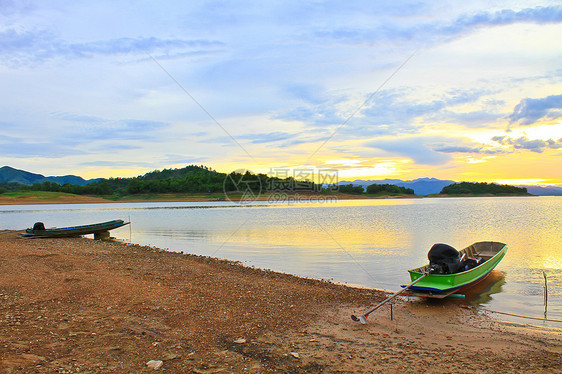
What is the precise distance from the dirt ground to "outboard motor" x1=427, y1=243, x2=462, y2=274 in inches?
44.3

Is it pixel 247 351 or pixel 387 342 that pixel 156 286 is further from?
pixel 387 342

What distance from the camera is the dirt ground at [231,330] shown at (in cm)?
538

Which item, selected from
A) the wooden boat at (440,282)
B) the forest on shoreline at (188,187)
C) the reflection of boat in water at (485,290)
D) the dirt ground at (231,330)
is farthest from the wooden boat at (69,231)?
the forest on shoreline at (188,187)

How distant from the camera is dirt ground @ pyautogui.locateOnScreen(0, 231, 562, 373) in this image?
5383 millimetres

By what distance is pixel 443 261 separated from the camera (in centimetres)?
1080

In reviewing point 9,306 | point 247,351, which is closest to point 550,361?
point 247,351

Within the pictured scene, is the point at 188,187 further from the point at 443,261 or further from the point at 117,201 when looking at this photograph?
the point at 443,261

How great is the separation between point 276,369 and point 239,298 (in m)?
3.79

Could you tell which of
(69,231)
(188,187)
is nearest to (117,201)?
(188,187)

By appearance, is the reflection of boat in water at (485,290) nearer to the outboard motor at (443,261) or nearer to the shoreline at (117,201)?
the outboard motor at (443,261)

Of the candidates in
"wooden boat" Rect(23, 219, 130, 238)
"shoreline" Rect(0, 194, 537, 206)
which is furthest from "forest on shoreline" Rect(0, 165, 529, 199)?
"wooden boat" Rect(23, 219, 130, 238)

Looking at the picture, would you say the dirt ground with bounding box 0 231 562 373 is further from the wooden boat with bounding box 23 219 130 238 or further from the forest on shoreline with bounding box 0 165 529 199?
the forest on shoreline with bounding box 0 165 529 199

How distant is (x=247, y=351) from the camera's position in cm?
586

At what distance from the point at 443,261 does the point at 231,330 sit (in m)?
7.00
